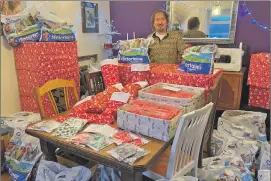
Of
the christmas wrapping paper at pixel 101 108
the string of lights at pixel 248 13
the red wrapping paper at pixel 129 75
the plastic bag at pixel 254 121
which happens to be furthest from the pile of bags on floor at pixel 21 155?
the string of lights at pixel 248 13

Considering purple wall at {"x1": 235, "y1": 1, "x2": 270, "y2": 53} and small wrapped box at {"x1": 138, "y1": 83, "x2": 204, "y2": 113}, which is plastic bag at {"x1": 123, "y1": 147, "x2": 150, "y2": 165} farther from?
purple wall at {"x1": 235, "y1": 1, "x2": 270, "y2": 53}

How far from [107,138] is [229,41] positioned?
2549mm

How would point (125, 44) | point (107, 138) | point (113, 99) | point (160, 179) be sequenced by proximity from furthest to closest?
1. point (125, 44)
2. point (113, 99)
3. point (160, 179)
4. point (107, 138)

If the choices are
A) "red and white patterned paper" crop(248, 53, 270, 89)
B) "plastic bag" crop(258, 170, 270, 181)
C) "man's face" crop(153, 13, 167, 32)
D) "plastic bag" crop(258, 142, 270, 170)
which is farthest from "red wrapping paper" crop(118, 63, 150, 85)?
"red and white patterned paper" crop(248, 53, 270, 89)

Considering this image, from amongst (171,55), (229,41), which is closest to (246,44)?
(229,41)

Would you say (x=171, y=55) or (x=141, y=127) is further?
(x=171, y=55)

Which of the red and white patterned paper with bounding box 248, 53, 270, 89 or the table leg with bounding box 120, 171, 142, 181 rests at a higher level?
the red and white patterned paper with bounding box 248, 53, 270, 89

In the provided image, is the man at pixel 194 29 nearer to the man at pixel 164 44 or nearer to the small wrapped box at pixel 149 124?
the man at pixel 164 44

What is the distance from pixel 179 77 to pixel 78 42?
6.88 feet

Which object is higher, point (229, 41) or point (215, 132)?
point (229, 41)

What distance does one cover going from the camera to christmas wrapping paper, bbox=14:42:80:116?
2.35m

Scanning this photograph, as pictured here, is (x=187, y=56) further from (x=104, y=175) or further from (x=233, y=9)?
(x=233, y=9)

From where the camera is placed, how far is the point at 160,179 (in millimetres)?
1446

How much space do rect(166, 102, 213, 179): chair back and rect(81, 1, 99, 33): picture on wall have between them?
2536mm
